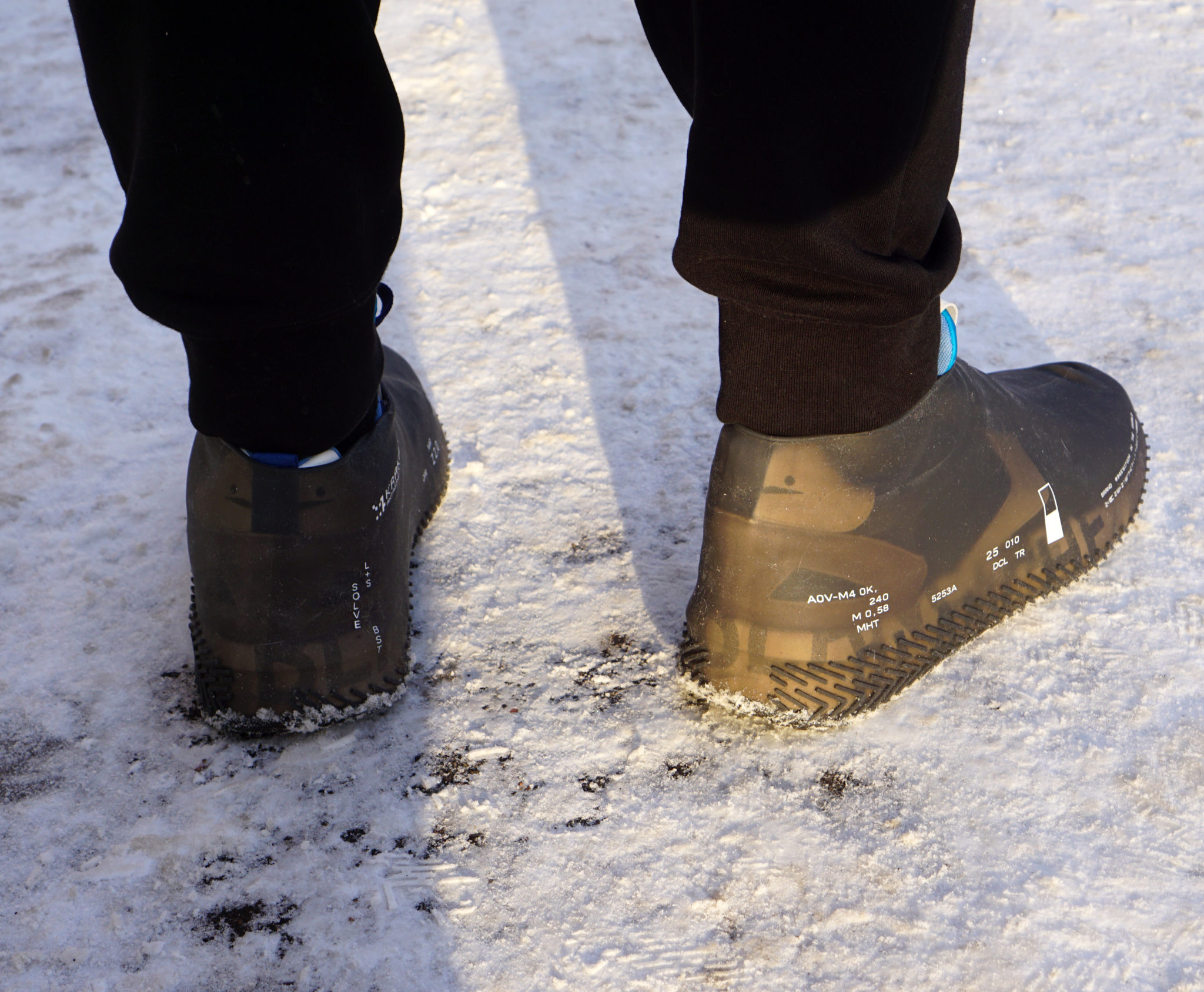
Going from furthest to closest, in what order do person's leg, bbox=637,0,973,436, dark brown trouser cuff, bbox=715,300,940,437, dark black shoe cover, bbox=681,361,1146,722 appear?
dark black shoe cover, bbox=681,361,1146,722
dark brown trouser cuff, bbox=715,300,940,437
person's leg, bbox=637,0,973,436

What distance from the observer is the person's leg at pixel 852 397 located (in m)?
0.74

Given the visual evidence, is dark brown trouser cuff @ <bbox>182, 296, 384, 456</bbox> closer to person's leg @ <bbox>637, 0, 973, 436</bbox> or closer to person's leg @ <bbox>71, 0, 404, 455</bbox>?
person's leg @ <bbox>71, 0, 404, 455</bbox>

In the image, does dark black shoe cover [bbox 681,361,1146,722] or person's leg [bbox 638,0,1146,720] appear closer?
person's leg [bbox 638,0,1146,720]

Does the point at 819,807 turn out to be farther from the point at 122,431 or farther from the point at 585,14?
the point at 585,14

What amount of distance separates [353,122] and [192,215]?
15 centimetres

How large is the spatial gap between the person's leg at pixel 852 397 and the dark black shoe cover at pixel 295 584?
328 mm

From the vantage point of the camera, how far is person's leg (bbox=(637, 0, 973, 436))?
722 millimetres

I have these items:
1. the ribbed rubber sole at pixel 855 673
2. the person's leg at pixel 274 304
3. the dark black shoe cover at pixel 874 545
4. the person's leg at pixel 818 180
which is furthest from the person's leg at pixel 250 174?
the ribbed rubber sole at pixel 855 673

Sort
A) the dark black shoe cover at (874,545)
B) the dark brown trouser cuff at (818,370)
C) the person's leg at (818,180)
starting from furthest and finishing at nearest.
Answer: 1. the dark black shoe cover at (874,545)
2. the dark brown trouser cuff at (818,370)
3. the person's leg at (818,180)

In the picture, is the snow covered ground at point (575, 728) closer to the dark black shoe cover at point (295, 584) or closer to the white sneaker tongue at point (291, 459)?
the dark black shoe cover at point (295, 584)

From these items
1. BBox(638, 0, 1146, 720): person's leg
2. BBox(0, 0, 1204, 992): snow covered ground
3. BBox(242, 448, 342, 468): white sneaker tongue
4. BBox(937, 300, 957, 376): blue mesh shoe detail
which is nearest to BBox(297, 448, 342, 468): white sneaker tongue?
BBox(242, 448, 342, 468): white sneaker tongue

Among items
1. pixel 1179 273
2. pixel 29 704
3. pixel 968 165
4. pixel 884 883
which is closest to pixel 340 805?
pixel 29 704

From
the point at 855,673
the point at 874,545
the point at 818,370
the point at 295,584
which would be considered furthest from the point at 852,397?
the point at 295,584

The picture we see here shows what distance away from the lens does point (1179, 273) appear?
67.5 inches
